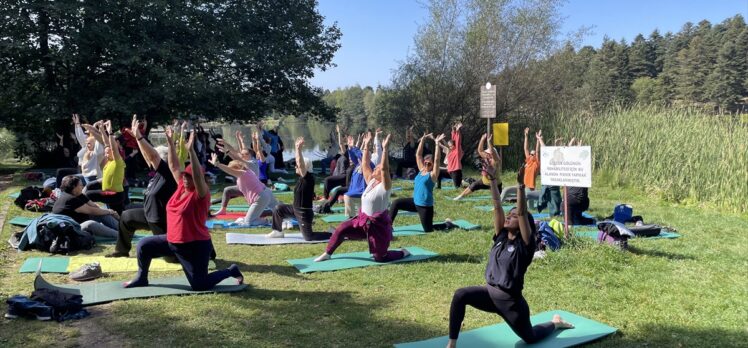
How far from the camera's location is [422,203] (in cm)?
957

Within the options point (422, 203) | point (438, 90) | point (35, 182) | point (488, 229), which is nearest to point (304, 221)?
point (422, 203)

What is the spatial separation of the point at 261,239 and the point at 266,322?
400cm

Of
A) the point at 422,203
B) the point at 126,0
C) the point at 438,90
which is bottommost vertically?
the point at 422,203

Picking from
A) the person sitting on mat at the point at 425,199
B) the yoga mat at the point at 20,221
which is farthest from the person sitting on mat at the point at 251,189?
the yoga mat at the point at 20,221

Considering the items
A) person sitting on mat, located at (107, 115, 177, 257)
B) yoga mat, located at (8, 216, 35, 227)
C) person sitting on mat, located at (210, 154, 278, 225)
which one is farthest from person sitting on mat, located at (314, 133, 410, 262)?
yoga mat, located at (8, 216, 35, 227)

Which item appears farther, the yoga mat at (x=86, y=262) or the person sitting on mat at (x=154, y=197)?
the yoga mat at (x=86, y=262)

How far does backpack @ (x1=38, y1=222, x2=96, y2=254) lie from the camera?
7.83 m

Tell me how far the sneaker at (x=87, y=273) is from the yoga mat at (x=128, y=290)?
0.69ft

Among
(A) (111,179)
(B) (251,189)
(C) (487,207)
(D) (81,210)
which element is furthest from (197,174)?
(C) (487,207)

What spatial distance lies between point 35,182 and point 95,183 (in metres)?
7.06

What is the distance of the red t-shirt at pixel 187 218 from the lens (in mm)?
5711

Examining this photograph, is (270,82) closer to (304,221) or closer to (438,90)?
(438,90)

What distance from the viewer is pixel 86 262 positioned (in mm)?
7266

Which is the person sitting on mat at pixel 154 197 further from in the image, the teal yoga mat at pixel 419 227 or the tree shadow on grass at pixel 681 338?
the tree shadow on grass at pixel 681 338
